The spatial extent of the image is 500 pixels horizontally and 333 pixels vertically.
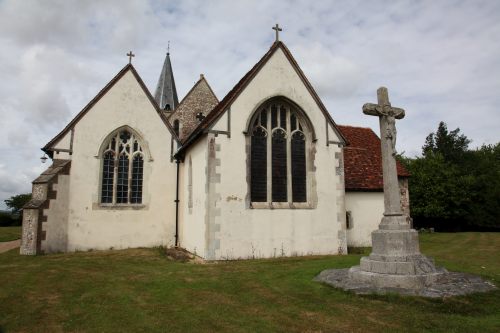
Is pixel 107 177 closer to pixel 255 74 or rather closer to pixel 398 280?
pixel 255 74

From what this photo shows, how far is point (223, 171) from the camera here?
1367cm

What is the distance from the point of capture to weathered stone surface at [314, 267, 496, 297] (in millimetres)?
7496

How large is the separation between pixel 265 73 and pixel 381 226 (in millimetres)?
8206

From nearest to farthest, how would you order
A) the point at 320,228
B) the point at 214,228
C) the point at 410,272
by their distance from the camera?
1. the point at 410,272
2. the point at 214,228
3. the point at 320,228

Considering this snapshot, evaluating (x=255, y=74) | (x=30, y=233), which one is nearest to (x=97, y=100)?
(x=30, y=233)

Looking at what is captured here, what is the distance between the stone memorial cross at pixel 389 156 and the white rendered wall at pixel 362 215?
28.9ft

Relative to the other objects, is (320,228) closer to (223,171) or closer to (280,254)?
(280,254)

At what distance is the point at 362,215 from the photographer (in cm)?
1823

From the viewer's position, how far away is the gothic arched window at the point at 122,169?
57.3 feet

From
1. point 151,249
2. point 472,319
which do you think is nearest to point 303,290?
point 472,319

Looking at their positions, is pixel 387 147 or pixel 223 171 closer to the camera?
pixel 387 147

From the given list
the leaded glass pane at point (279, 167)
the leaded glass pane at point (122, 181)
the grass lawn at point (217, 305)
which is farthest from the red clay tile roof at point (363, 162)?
the leaded glass pane at point (122, 181)

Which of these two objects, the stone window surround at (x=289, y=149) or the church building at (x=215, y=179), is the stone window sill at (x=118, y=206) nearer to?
the church building at (x=215, y=179)

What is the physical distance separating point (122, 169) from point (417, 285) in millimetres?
14118
